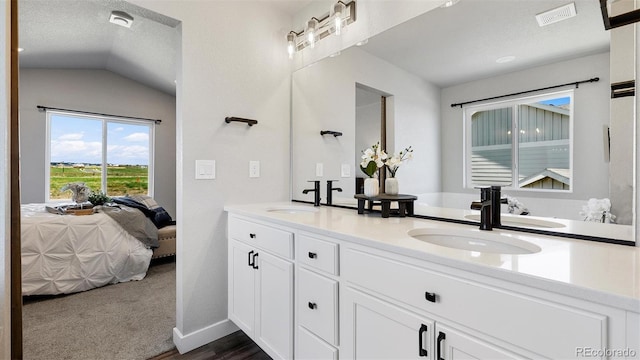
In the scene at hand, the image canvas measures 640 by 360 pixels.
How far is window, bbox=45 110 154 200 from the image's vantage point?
15.5 feet

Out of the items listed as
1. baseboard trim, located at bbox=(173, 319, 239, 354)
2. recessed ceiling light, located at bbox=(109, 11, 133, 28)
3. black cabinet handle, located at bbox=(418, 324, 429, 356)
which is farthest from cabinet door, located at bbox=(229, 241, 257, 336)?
recessed ceiling light, located at bbox=(109, 11, 133, 28)

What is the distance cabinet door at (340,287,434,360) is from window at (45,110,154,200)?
5640mm

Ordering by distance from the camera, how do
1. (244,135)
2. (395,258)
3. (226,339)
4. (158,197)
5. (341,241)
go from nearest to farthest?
(395,258)
(341,241)
(226,339)
(244,135)
(158,197)

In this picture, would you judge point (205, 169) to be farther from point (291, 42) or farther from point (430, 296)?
point (430, 296)

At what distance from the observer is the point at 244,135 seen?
2.12m

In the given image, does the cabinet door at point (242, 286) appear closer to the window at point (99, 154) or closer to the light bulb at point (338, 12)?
the light bulb at point (338, 12)

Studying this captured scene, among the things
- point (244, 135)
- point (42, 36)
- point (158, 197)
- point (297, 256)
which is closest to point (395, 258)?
point (297, 256)

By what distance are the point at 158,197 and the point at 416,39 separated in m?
5.71

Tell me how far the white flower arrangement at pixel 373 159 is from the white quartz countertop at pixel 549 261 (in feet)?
1.66

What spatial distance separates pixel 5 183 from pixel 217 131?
3.58ft

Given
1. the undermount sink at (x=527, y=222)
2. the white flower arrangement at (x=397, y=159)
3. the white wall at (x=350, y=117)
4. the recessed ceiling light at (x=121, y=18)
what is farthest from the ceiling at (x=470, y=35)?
the undermount sink at (x=527, y=222)

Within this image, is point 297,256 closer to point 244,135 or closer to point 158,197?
point 244,135

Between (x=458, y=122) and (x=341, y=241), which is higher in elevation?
(x=458, y=122)

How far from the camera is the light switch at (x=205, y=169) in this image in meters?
1.89
